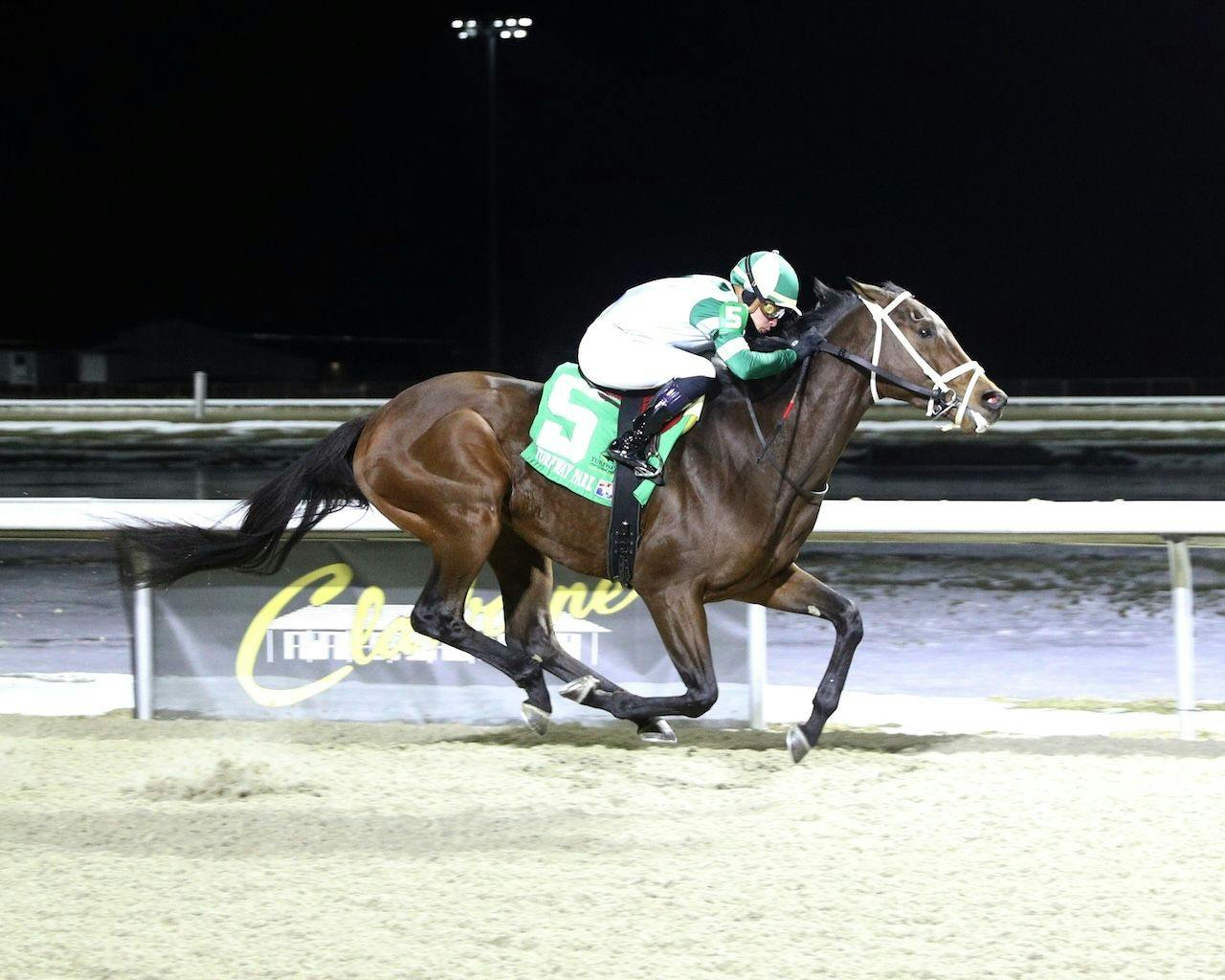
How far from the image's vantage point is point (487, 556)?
5125 mm

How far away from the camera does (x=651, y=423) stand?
15.3 ft

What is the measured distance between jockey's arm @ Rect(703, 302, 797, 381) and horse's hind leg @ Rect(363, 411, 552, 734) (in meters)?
0.84

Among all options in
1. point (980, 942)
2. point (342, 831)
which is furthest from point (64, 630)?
point (980, 942)

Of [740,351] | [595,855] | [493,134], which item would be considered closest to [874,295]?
[740,351]

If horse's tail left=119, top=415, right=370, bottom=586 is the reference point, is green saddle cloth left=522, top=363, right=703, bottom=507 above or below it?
above

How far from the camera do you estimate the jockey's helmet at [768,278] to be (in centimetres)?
464

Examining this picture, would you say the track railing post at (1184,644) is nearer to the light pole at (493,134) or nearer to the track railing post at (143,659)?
the track railing post at (143,659)

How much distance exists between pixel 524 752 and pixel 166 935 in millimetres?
1987

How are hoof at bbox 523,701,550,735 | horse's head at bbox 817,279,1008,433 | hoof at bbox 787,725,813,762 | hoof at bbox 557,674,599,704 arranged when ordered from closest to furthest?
horse's head at bbox 817,279,1008,433
hoof at bbox 787,725,813,762
hoof at bbox 557,674,599,704
hoof at bbox 523,701,550,735

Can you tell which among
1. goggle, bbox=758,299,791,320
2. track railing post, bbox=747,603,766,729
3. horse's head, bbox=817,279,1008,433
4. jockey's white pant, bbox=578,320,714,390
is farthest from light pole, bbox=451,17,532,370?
horse's head, bbox=817,279,1008,433

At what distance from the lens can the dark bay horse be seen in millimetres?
4633

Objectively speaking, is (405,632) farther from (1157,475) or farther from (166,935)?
(1157,475)

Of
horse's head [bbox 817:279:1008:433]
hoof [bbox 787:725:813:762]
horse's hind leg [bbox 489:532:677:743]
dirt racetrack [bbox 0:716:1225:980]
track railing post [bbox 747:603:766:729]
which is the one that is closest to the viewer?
dirt racetrack [bbox 0:716:1225:980]

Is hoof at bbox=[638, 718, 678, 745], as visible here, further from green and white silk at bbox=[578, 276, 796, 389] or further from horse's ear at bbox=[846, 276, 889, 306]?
horse's ear at bbox=[846, 276, 889, 306]
